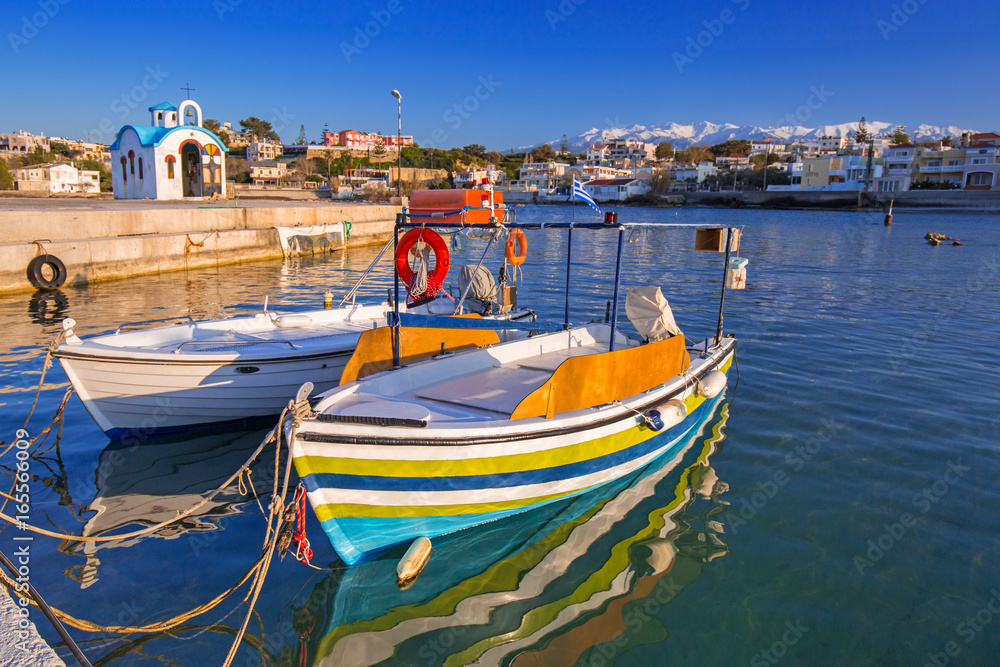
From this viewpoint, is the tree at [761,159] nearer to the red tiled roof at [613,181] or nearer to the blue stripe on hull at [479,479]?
the red tiled roof at [613,181]

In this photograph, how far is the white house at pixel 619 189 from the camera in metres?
114

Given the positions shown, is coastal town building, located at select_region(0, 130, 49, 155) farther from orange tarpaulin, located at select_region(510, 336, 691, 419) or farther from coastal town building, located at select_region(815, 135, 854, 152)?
coastal town building, located at select_region(815, 135, 854, 152)

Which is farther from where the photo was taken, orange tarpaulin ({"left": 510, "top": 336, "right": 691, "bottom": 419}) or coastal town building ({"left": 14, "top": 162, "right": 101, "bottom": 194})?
coastal town building ({"left": 14, "top": 162, "right": 101, "bottom": 194})

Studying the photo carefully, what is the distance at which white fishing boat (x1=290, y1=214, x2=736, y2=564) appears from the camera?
15.1 ft

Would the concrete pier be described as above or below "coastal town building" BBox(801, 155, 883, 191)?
below

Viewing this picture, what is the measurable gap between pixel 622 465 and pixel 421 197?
6556 mm

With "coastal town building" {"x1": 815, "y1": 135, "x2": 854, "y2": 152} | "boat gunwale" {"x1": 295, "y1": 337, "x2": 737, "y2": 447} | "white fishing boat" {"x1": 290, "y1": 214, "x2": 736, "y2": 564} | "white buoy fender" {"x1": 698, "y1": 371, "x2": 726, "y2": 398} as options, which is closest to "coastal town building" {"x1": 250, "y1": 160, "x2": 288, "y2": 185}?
"white fishing boat" {"x1": 290, "y1": 214, "x2": 736, "y2": 564}

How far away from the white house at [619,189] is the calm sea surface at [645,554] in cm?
10825

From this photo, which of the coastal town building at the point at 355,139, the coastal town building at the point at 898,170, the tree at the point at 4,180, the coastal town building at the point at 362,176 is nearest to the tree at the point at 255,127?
the coastal town building at the point at 355,139

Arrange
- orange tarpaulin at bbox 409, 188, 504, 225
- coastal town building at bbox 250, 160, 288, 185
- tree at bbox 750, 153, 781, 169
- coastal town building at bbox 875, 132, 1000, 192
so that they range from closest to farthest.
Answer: orange tarpaulin at bbox 409, 188, 504, 225 < coastal town building at bbox 875, 132, 1000, 192 < coastal town building at bbox 250, 160, 288, 185 < tree at bbox 750, 153, 781, 169

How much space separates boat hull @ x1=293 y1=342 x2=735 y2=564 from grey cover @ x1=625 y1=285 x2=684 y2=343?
1663mm

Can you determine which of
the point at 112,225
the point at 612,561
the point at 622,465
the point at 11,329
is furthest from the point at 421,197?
the point at 112,225

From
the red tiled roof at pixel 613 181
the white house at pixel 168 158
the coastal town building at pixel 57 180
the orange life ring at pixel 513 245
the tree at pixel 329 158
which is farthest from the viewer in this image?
the red tiled roof at pixel 613 181

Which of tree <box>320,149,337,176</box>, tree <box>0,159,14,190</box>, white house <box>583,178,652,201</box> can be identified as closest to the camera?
tree <box>0,159,14,190</box>
